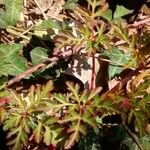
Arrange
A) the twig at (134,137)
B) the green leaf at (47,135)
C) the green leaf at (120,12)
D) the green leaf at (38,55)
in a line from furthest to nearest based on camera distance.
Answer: the green leaf at (120,12), the green leaf at (38,55), the twig at (134,137), the green leaf at (47,135)

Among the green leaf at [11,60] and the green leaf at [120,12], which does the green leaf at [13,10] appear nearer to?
the green leaf at [11,60]

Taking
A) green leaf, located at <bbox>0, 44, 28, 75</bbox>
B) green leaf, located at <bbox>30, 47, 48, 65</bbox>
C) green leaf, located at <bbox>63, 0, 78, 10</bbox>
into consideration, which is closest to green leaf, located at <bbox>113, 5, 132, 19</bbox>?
green leaf, located at <bbox>63, 0, 78, 10</bbox>

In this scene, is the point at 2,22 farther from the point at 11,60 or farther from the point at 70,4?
the point at 70,4

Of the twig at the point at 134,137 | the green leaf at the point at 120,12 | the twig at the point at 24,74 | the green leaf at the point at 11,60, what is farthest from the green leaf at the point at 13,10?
the twig at the point at 134,137

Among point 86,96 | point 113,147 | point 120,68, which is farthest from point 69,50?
point 113,147

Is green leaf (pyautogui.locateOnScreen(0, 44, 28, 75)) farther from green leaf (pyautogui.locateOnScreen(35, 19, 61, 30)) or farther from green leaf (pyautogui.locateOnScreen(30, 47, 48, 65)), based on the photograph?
green leaf (pyautogui.locateOnScreen(35, 19, 61, 30))

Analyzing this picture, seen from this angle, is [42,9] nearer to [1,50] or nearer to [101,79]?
[1,50]

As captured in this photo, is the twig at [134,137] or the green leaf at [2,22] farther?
the green leaf at [2,22]
